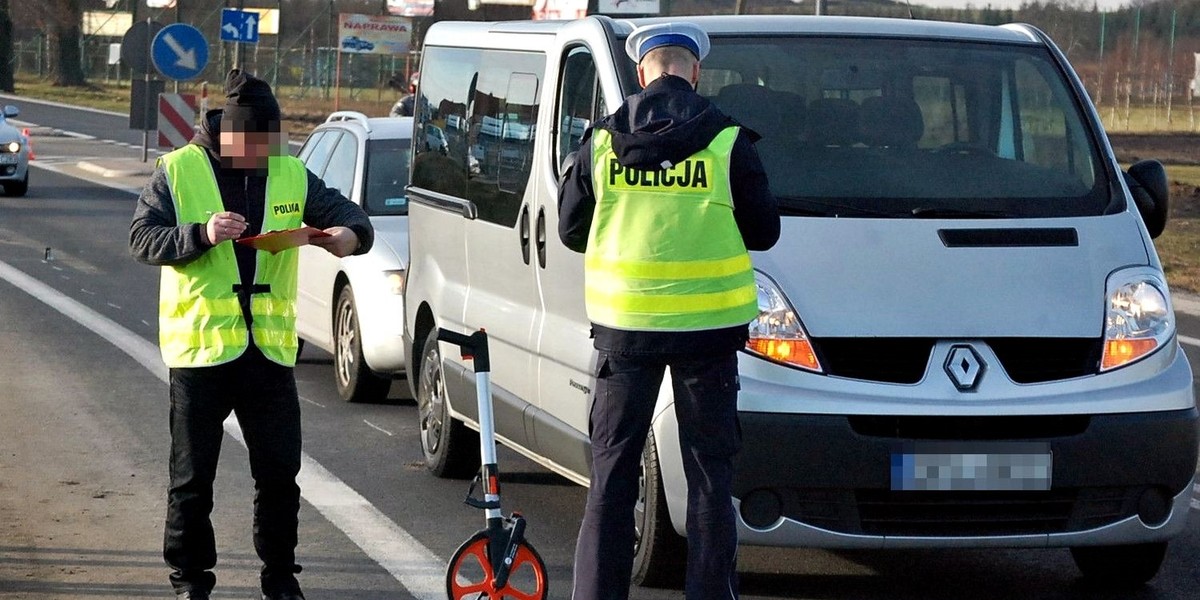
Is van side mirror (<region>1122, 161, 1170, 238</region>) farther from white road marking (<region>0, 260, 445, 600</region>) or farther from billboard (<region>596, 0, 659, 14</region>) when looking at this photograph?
billboard (<region>596, 0, 659, 14</region>)

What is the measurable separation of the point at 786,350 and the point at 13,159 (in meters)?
20.9

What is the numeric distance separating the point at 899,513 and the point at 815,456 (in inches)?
13.0

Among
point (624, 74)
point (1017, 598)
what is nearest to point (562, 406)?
A: point (624, 74)

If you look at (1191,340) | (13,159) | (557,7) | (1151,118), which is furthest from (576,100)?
(1151,118)

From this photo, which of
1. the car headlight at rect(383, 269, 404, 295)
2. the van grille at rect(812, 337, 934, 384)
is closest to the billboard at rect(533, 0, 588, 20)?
the car headlight at rect(383, 269, 404, 295)

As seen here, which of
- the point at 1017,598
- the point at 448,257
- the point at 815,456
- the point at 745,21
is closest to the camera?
the point at 815,456

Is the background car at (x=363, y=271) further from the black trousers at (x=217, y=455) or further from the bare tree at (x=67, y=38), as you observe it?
the bare tree at (x=67, y=38)

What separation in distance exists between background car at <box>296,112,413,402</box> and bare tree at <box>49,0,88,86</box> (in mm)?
65754

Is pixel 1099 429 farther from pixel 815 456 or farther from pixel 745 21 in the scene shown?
Result: pixel 745 21

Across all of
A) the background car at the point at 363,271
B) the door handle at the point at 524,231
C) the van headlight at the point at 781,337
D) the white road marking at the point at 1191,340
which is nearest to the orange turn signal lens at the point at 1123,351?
the van headlight at the point at 781,337

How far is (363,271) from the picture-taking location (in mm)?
10086

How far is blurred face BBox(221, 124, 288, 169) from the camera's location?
5.46m

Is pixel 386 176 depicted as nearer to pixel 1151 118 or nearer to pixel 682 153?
pixel 682 153

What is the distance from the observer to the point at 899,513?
5.67 m
